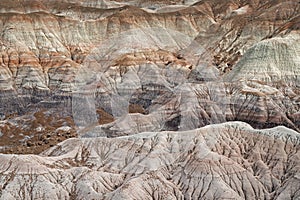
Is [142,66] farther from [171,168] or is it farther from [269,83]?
[171,168]

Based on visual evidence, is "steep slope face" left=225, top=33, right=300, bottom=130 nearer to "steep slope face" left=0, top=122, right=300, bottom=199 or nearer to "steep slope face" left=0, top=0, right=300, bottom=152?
"steep slope face" left=0, top=0, right=300, bottom=152

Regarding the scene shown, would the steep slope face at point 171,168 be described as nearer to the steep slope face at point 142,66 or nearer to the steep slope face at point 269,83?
the steep slope face at point 142,66

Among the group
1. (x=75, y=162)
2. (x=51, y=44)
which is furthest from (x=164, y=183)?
(x=51, y=44)

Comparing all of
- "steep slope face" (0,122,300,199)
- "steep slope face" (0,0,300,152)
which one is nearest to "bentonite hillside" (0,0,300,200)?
"steep slope face" (0,122,300,199)

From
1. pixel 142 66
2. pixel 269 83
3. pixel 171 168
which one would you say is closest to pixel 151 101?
pixel 142 66

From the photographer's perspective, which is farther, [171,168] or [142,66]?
[142,66]

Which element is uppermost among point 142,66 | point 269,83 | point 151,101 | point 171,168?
point 269,83

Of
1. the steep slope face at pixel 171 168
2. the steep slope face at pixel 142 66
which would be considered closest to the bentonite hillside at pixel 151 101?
the steep slope face at pixel 171 168
